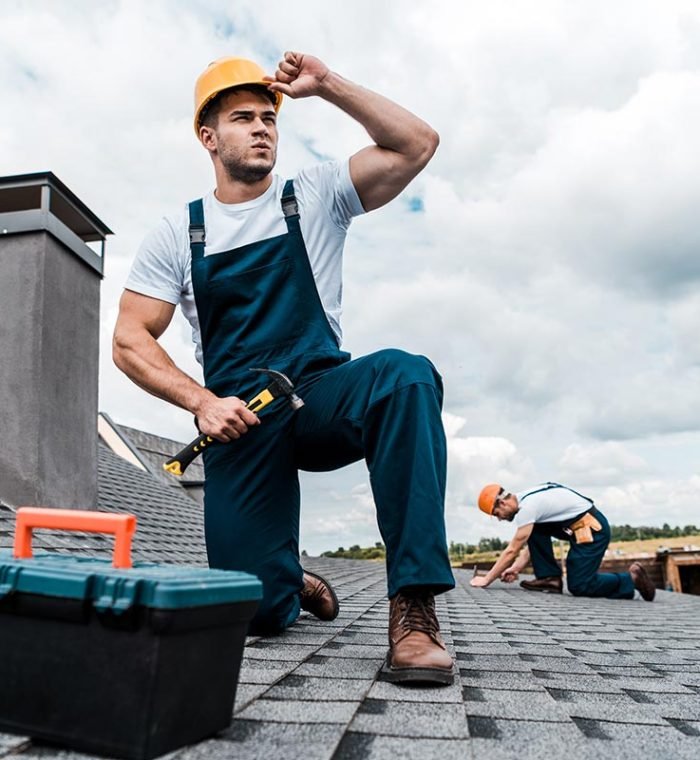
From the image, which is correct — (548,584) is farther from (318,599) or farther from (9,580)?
(9,580)

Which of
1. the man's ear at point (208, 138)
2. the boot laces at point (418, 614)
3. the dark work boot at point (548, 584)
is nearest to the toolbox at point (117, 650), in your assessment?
the boot laces at point (418, 614)

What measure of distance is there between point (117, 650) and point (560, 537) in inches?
234

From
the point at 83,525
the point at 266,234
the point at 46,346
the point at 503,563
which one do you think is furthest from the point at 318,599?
the point at 503,563

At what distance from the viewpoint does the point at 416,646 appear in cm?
164

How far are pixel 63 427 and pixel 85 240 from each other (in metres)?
1.51

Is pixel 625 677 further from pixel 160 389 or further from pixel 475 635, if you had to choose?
pixel 160 389

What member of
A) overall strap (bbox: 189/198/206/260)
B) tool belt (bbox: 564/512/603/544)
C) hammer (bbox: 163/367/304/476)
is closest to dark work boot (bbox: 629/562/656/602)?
tool belt (bbox: 564/512/603/544)

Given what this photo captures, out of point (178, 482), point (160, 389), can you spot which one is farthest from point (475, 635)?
point (178, 482)

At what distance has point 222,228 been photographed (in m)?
2.46

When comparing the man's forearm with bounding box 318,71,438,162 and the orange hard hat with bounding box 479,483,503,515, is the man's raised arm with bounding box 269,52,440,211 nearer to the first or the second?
the man's forearm with bounding box 318,71,438,162

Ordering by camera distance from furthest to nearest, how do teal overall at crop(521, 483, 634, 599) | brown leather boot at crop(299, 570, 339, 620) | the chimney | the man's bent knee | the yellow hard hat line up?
teal overall at crop(521, 483, 634, 599), the chimney, brown leather boot at crop(299, 570, 339, 620), the yellow hard hat, the man's bent knee

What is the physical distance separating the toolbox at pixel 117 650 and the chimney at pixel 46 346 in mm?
3298

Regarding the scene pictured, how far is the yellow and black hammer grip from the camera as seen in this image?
2.15 m

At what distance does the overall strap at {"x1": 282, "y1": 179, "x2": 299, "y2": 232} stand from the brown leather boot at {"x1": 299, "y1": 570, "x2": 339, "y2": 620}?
4.31 feet
